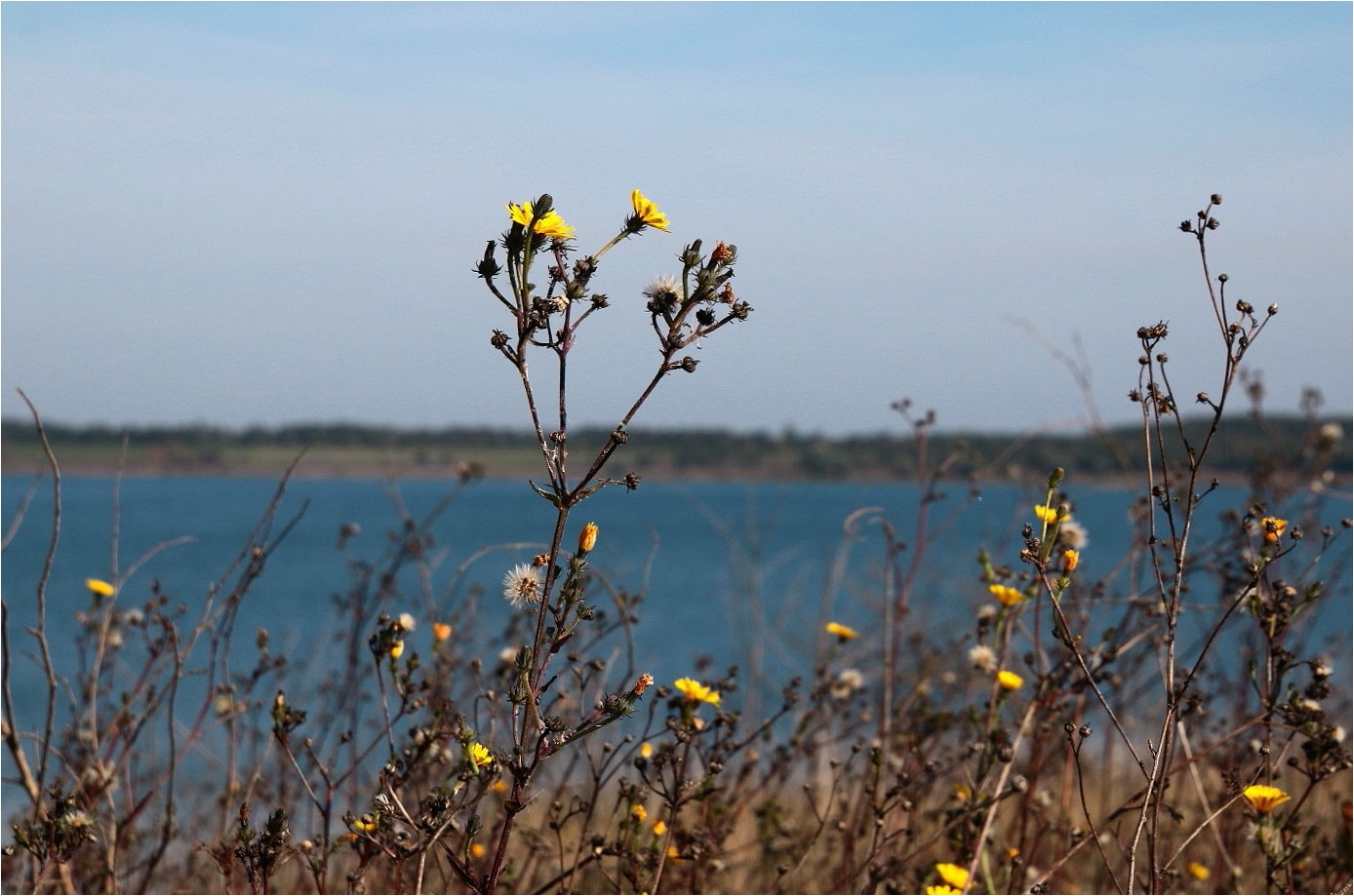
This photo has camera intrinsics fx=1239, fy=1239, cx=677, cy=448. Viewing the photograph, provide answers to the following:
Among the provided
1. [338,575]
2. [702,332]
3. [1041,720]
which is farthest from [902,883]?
[338,575]

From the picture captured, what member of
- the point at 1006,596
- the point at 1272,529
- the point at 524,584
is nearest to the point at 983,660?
the point at 1006,596

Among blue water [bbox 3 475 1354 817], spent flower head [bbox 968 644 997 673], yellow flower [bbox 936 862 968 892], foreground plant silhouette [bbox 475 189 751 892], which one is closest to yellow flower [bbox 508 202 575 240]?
foreground plant silhouette [bbox 475 189 751 892]

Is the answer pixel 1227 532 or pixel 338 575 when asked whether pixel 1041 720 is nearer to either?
pixel 1227 532

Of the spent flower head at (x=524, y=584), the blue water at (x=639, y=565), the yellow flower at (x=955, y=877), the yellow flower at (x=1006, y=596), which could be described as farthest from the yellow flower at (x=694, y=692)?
the spent flower head at (x=524, y=584)

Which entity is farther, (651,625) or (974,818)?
(651,625)

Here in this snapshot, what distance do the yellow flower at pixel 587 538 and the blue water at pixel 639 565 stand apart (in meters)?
0.85

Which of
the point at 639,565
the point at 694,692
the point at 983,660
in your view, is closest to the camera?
the point at 694,692

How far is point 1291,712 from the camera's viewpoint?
2145mm

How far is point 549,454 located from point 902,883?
1754 millimetres

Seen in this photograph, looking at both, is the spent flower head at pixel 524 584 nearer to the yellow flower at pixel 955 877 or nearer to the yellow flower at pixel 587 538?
the yellow flower at pixel 587 538

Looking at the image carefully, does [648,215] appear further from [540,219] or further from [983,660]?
[983,660]

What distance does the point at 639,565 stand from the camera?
3502mm

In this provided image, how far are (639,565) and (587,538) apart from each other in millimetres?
2011

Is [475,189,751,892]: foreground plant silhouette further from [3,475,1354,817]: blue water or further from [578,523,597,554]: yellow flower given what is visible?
[3,475,1354,817]: blue water
